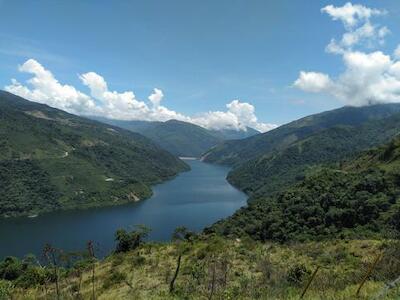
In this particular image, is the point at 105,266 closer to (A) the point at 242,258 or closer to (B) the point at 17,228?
(A) the point at 242,258

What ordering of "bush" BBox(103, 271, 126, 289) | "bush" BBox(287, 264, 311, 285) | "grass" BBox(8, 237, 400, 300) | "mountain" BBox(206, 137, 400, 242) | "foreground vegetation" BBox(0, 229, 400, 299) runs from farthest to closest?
1. "mountain" BBox(206, 137, 400, 242)
2. "bush" BBox(103, 271, 126, 289)
3. "bush" BBox(287, 264, 311, 285)
4. "grass" BBox(8, 237, 400, 300)
5. "foreground vegetation" BBox(0, 229, 400, 299)

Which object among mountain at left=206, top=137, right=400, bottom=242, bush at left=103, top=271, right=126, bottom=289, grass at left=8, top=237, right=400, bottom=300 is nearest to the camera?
grass at left=8, top=237, right=400, bottom=300

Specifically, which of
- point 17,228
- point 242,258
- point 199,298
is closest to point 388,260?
point 199,298

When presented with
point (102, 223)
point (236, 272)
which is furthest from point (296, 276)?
point (102, 223)

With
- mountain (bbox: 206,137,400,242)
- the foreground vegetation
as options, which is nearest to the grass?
the foreground vegetation

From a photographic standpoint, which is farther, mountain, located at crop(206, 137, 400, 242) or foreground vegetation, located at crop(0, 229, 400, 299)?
mountain, located at crop(206, 137, 400, 242)

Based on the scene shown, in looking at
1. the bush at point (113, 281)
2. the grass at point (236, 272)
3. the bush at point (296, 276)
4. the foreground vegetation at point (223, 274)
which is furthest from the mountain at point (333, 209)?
the bush at point (296, 276)

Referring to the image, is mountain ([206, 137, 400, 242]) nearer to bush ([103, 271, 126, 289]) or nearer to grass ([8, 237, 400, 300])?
grass ([8, 237, 400, 300])

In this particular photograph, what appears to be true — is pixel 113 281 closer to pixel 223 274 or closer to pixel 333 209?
pixel 223 274
